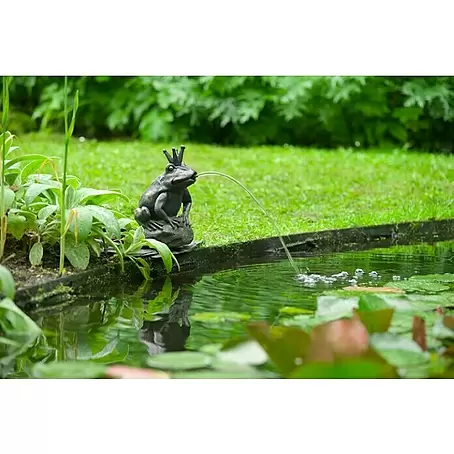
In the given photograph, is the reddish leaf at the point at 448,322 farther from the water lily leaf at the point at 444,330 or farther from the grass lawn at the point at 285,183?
the grass lawn at the point at 285,183

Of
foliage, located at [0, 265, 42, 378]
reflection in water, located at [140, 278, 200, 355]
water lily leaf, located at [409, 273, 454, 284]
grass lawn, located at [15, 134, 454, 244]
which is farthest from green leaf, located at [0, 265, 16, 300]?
water lily leaf, located at [409, 273, 454, 284]

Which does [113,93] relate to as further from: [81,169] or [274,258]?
[274,258]

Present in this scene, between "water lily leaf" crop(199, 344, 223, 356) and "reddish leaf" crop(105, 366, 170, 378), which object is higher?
"water lily leaf" crop(199, 344, 223, 356)

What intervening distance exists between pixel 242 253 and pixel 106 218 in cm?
130

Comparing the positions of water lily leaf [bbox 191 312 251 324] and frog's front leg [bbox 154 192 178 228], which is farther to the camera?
frog's front leg [bbox 154 192 178 228]

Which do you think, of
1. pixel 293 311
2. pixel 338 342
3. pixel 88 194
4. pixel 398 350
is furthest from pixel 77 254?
pixel 398 350

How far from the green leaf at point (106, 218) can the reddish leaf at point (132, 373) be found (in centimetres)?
120

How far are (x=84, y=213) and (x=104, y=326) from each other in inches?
23.8

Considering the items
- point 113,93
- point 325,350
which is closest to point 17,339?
point 325,350

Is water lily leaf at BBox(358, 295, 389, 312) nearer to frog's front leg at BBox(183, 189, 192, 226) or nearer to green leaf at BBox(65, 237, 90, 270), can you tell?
green leaf at BBox(65, 237, 90, 270)

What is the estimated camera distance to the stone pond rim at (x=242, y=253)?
12.1 feet

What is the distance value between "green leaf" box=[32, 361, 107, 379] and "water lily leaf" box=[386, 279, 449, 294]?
1.77 m

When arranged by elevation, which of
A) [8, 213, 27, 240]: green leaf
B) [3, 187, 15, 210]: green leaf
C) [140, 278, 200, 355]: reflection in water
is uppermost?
[3, 187, 15, 210]: green leaf

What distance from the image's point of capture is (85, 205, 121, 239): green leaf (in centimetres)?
384
